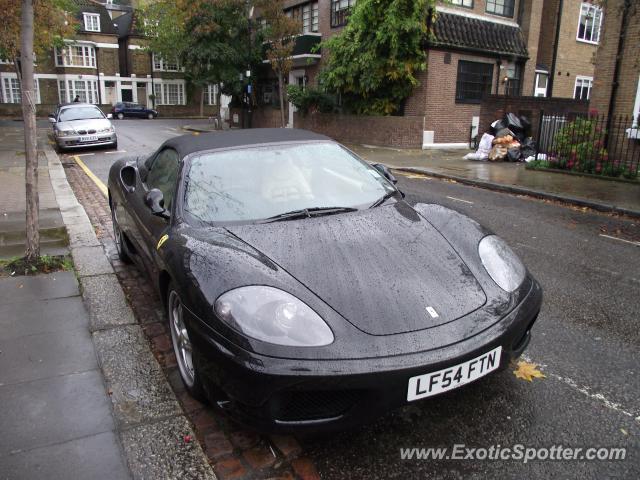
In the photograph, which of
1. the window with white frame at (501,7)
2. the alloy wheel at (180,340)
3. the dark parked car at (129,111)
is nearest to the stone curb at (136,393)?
the alloy wheel at (180,340)

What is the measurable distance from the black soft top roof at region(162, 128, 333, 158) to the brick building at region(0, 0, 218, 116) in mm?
51911

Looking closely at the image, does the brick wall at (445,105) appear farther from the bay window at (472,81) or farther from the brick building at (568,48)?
the brick building at (568,48)

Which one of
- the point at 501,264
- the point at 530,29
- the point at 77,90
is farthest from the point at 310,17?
the point at 77,90

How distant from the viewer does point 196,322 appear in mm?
2537

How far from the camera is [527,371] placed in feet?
10.5

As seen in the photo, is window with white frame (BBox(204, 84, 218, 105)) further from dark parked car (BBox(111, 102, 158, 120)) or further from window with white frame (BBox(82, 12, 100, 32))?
window with white frame (BBox(82, 12, 100, 32))

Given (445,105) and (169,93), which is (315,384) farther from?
(169,93)

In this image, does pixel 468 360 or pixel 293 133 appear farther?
pixel 293 133

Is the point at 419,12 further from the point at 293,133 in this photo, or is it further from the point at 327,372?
the point at 327,372

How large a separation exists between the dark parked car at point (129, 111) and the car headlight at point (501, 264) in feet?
161

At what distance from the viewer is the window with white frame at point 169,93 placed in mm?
56438

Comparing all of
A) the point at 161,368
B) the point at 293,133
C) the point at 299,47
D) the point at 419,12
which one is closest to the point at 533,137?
the point at 419,12

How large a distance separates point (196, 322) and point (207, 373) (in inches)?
9.9

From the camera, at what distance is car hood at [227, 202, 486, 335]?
241 cm
